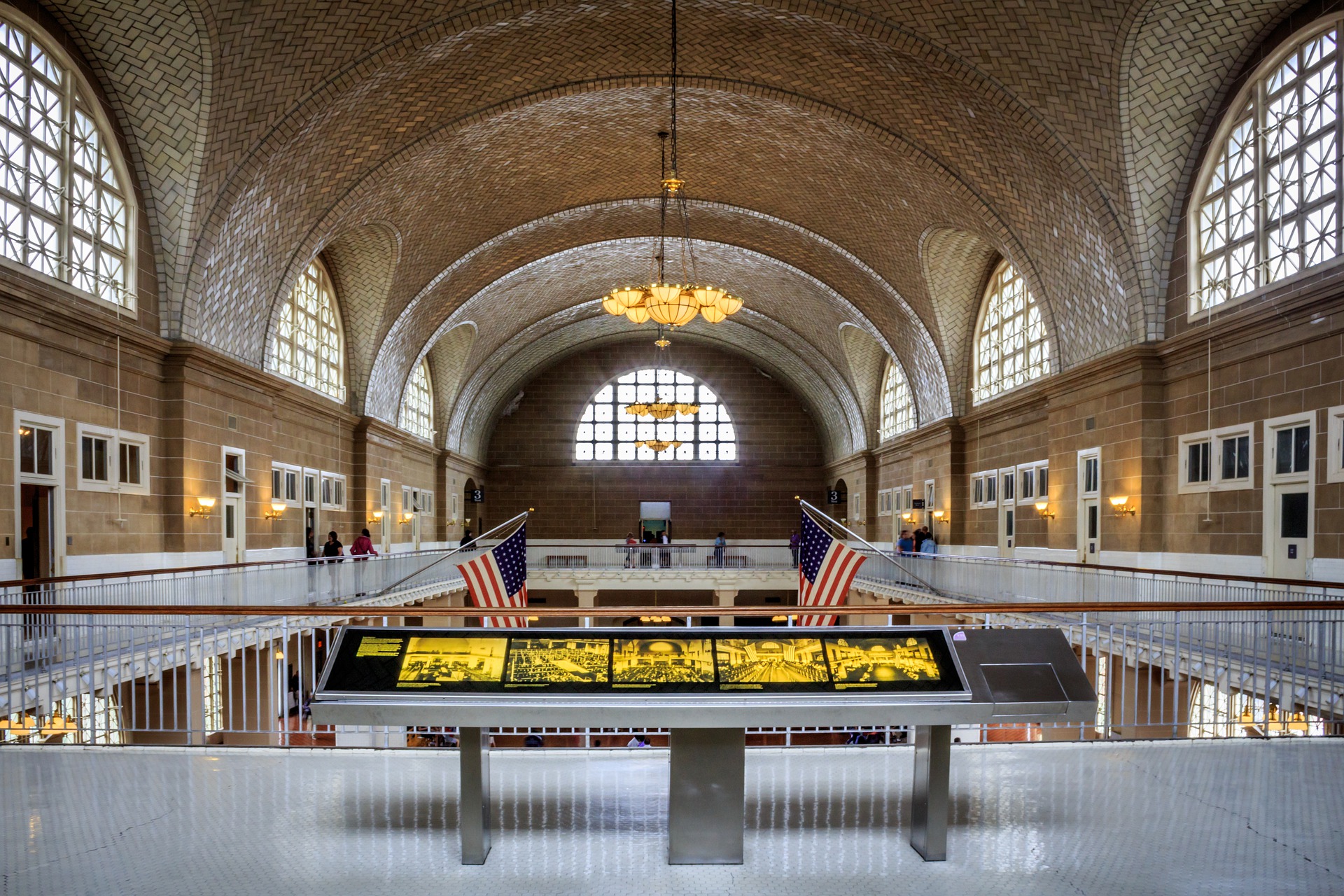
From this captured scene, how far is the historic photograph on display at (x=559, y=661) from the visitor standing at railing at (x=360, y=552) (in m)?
12.6

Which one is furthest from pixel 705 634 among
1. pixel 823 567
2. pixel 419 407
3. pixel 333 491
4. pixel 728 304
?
pixel 419 407

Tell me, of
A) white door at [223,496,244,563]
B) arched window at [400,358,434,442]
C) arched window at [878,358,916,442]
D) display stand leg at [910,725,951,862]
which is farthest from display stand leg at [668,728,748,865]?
arched window at [400,358,434,442]

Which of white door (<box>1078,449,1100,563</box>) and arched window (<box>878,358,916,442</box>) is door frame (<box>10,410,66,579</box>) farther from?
arched window (<box>878,358,916,442</box>)

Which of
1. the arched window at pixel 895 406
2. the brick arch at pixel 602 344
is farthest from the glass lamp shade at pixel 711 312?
the brick arch at pixel 602 344

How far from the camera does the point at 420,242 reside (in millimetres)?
21469

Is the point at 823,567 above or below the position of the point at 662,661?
below

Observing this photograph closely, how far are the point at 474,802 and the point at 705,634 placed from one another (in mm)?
1261

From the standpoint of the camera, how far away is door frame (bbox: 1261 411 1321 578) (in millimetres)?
11422

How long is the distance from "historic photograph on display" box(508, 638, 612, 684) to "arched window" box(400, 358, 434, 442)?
23393 millimetres

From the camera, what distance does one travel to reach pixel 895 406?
30031mm

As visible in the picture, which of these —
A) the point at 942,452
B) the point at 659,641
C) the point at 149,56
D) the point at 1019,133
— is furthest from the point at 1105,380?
the point at 149,56

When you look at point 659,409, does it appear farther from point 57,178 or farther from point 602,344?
point 57,178

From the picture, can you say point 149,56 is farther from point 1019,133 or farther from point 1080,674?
point 1080,674

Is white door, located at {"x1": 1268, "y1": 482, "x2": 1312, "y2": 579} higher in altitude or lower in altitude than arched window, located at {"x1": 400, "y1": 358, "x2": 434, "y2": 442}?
lower
